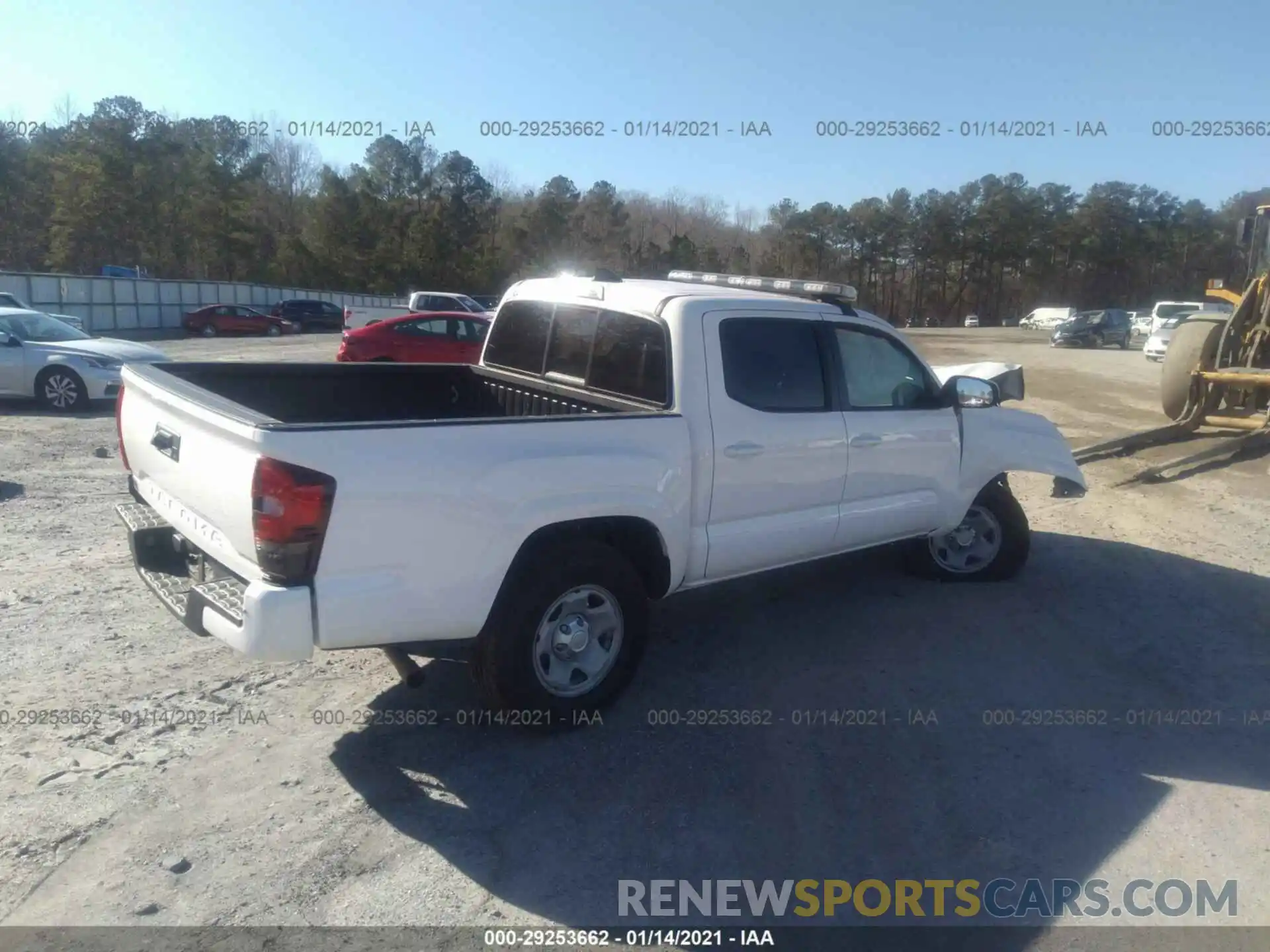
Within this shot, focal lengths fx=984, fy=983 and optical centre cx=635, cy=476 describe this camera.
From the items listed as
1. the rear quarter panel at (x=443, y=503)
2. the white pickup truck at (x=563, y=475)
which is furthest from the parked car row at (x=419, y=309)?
the rear quarter panel at (x=443, y=503)

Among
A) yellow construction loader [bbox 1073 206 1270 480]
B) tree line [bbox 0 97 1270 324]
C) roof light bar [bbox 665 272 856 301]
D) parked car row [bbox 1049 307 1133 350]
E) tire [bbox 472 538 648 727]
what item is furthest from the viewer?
tree line [bbox 0 97 1270 324]

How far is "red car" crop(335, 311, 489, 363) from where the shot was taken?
66.8 ft

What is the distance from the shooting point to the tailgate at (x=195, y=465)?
3580 millimetres

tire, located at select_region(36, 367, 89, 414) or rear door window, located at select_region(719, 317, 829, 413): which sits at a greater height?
rear door window, located at select_region(719, 317, 829, 413)

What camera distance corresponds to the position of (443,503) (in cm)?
374

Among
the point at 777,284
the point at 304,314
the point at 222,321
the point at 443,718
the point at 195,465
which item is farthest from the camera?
the point at 304,314

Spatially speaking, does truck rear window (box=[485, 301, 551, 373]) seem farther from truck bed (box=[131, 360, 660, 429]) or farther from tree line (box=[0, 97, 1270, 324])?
tree line (box=[0, 97, 1270, 324])

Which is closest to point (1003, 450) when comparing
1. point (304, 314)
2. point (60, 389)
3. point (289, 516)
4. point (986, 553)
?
point (986, 553)

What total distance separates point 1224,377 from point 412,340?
578 inches

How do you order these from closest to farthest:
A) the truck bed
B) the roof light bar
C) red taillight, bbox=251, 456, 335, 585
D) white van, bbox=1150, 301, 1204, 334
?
1. red taillight, bbox=251, 456, 335, 585
2. the truck bed
3. the roof light bar
4. white van, bbox=1150, 301, 1204, 334

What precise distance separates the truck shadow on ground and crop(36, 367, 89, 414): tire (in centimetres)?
1102

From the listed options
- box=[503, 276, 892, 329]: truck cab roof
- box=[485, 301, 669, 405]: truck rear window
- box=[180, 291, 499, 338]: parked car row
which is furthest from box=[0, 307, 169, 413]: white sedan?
box=[180, 291, 499, 338]: parked car row

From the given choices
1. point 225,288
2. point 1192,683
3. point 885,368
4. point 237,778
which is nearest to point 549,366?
point 885,368

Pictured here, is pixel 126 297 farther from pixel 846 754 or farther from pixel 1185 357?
pixel 846 754
